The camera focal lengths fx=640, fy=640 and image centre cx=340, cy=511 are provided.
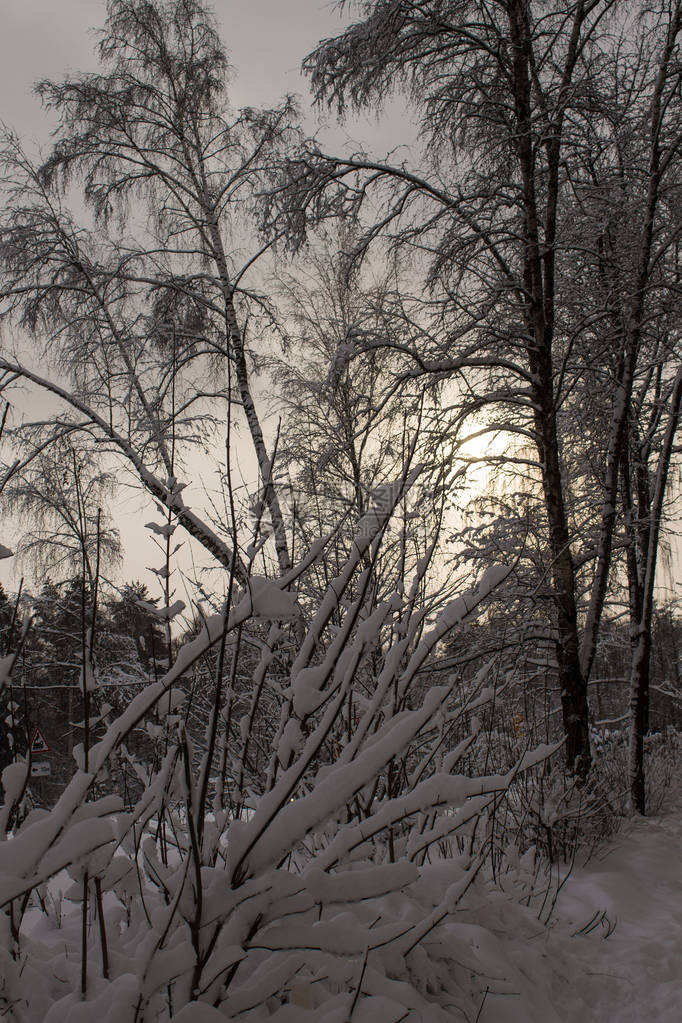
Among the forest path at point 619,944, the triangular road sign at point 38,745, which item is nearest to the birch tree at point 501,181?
the forest path at point 619,944

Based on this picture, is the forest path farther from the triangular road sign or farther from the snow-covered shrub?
the triangular road sign

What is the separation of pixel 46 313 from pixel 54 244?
0.83 m

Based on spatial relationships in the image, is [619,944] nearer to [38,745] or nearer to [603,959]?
[603,959]

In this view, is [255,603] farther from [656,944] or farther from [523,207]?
[523,207]

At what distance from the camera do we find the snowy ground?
1.86 m

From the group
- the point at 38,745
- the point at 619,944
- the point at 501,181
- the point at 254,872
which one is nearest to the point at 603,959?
the point at 619,944

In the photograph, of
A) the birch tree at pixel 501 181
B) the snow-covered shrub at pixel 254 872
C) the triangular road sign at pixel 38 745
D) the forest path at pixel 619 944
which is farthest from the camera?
the birch tree at pixel 501 181

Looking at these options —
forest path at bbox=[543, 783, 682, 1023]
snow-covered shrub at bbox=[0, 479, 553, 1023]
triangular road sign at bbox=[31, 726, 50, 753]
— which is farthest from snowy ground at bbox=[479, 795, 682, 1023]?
triangular road sign at bbox=[31, 726, 50, 753]

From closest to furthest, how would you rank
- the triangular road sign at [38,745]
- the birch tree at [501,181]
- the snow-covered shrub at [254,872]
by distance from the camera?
the snow-covered shrub at [254,872], the triangular road sign at [38,745], the birch tree at [501,181]

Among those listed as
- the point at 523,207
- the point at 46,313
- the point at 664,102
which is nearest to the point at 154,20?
the point at 46,313

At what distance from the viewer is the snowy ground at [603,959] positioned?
6.09 feet

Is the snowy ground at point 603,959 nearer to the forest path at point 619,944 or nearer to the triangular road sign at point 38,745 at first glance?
the forest path at point 619,944

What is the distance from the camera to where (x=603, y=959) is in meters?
2.28

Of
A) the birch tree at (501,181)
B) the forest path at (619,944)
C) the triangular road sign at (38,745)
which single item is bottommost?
the forest path at (619,944)
